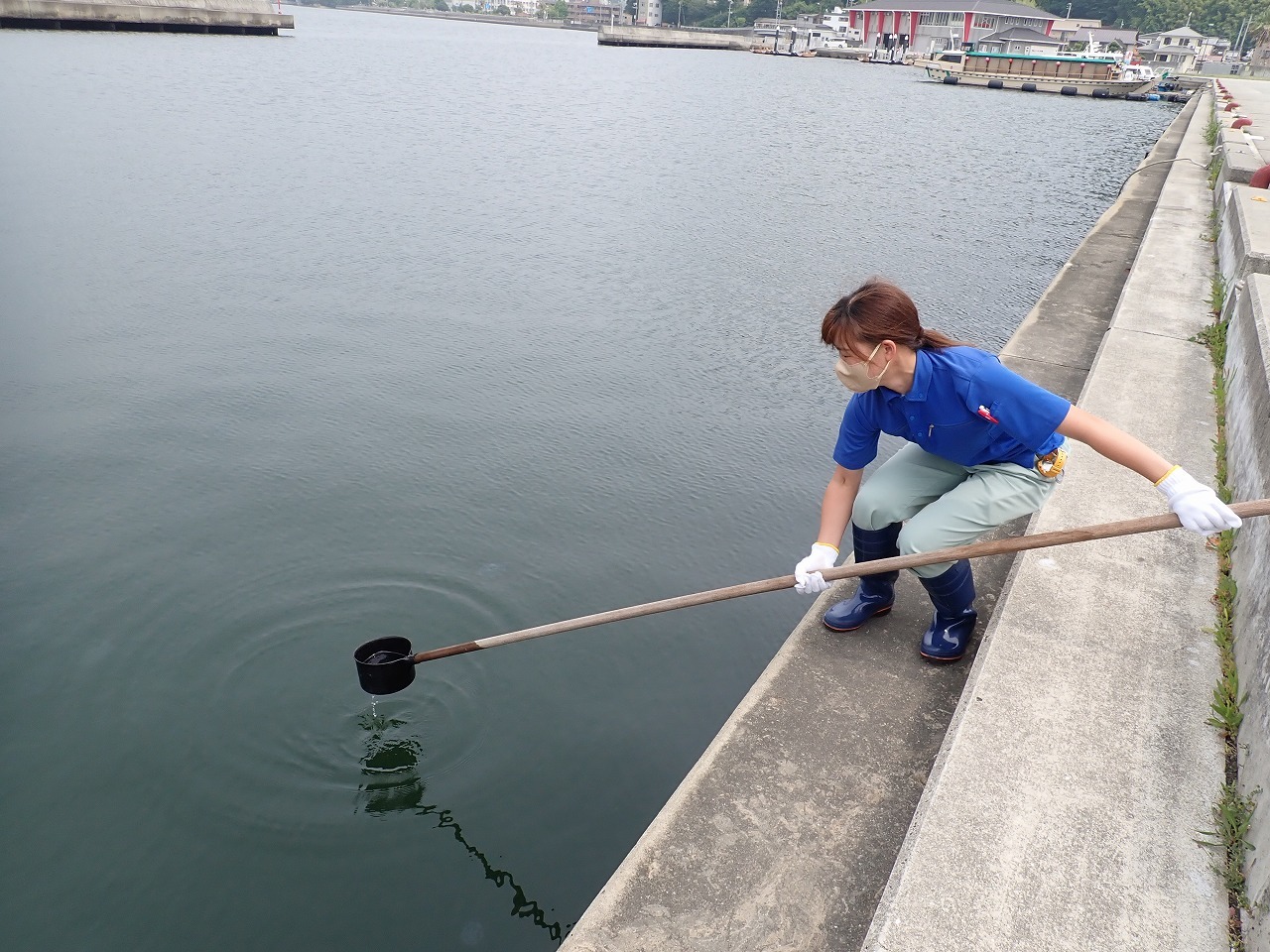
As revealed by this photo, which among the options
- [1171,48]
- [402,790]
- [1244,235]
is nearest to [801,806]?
[402,790]

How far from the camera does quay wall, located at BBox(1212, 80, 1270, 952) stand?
2.10m

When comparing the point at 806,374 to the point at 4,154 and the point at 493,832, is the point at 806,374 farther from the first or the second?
the point at 4,154

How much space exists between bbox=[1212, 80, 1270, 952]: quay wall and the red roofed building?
89.2 m

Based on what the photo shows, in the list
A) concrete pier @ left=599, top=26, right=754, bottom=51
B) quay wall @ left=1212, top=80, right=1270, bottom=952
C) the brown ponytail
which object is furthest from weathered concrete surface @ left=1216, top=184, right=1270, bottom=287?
concrete pier @ left=599, top=26, right=754, bottom=51

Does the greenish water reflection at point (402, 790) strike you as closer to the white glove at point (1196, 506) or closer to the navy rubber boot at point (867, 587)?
the navy rubber boot at point (867, 587)

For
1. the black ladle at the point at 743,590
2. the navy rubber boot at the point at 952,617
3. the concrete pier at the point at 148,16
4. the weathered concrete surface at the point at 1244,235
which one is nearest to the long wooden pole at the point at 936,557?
the black ladle at the point at 743,590

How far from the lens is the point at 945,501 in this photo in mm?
3018

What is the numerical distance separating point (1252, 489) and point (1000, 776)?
1.82 metres

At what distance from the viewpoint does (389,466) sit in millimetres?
5641

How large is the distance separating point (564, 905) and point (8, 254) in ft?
30.8

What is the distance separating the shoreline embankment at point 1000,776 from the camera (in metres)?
2.11

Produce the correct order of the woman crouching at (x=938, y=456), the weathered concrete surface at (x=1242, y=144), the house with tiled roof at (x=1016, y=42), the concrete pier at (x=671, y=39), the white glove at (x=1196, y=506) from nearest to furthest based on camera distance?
the white glove at (x=1196, y=506) → the woman crouching at (x=938, y=456) → the weathered concrete surface at (x=1242, y=144) → the concrete pier at (x=671, y=39) → the house with tiled roof at (x=1016, y=42)

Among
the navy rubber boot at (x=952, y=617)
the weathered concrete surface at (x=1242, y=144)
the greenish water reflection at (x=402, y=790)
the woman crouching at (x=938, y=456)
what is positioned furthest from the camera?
the weathered concrete surface at (x=1242, y=144)

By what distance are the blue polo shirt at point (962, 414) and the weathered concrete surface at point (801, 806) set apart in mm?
755
